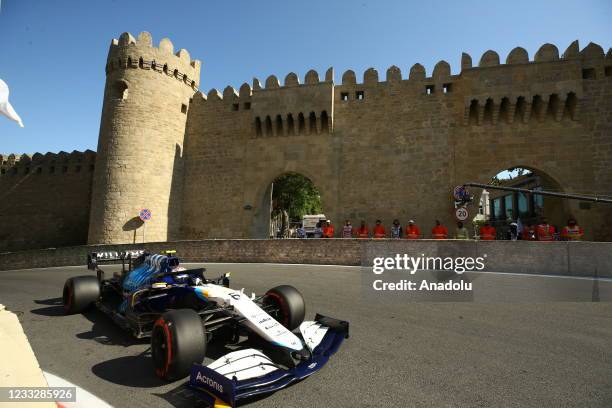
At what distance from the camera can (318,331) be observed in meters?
3.62

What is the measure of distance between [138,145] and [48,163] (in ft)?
36.9

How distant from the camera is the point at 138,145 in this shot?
17500 mm

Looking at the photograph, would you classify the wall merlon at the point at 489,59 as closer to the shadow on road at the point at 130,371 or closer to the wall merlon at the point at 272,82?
the wall merlon at the point at 272,82

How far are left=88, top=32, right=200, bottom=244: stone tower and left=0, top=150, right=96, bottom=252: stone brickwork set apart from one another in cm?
679

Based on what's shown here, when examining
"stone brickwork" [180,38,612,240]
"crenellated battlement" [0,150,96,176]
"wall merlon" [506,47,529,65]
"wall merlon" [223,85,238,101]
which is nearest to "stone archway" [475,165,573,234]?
"stone brickwork" [180,38,612,240]

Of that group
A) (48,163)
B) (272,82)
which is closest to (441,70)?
(272,82)

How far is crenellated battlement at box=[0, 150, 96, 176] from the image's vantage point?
910 inches

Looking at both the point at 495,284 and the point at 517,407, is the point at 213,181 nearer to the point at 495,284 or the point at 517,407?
the point at 495,284

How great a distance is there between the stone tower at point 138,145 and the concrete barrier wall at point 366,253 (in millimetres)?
2826

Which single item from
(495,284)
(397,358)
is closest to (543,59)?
(495,284)

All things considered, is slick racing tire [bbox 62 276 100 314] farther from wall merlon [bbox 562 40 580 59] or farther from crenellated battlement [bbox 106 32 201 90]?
wall merlon [bbox 562 40 580 59]

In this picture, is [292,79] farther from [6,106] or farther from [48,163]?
[48,163]

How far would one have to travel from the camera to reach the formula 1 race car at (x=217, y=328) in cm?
263

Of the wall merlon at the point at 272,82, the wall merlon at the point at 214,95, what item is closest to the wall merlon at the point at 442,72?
the wall merlon at the point at 272,82
